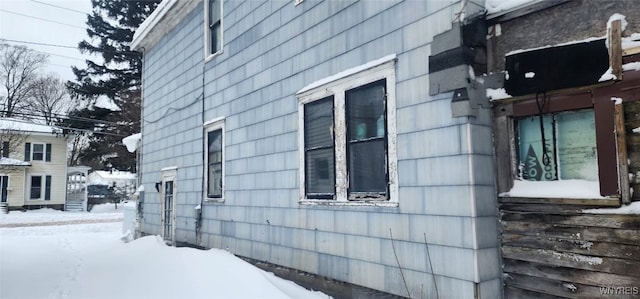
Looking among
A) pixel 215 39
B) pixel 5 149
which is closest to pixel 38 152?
pixel 5 149

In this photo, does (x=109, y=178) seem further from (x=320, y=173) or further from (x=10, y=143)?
(x=320, y=173)

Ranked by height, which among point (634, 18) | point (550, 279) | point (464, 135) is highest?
point (634, 18)

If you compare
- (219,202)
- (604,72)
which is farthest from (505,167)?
(219,202)

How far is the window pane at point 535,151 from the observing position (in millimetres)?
3615

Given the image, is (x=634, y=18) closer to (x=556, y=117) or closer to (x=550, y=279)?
(x=556, y=117)

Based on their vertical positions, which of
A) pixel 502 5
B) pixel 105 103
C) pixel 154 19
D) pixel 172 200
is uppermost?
pixel 105 103

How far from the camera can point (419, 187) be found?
164 inches

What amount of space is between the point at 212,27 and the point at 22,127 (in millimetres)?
25223

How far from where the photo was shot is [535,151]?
12.2 ft

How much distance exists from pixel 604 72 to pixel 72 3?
31.6m

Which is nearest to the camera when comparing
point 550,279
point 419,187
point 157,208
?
point 550,279

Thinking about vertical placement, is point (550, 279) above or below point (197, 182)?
below

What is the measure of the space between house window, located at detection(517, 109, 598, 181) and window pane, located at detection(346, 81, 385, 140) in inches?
56.2

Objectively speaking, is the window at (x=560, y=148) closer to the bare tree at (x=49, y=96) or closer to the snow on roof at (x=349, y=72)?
the snow on roof at (x=349, y=72)
